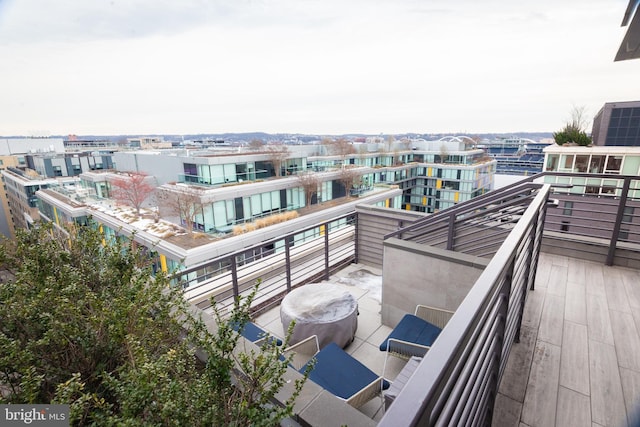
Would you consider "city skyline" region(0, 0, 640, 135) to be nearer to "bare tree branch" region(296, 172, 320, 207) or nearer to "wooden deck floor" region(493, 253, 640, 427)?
"wooden deck floor" region(493, 253, 640, 427)

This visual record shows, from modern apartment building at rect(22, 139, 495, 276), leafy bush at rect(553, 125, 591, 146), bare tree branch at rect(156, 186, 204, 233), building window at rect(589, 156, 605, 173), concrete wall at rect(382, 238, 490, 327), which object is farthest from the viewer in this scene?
bare tree branch at rect(156, 186, 204, 233)

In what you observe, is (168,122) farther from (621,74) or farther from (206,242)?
(621,74)

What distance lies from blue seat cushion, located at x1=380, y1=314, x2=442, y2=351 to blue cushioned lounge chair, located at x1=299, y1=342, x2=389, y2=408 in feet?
1.64

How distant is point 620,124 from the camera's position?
20594 mm

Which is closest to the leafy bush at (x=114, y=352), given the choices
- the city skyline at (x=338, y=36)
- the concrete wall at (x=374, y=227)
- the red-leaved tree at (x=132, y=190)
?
the city skyline at (x=338, y=36)

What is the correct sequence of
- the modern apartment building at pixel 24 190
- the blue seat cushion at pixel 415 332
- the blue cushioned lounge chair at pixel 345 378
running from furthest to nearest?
the modern apartment building at pixel 24 190
the blue seat cushion at pixel 415 332
the blue cushioned lounge chair at pixel 345 378

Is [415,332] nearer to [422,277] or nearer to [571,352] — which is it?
[422,277]

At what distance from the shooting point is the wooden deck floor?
1.93 metres

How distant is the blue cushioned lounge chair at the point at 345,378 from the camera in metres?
2.61

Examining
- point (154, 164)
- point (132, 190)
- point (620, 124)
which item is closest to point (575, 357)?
point (620, 124)

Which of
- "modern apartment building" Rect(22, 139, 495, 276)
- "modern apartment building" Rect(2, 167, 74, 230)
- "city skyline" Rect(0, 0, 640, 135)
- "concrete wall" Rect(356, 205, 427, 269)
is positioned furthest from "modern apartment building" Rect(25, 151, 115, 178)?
"concrete wall" Rect(356, 205, 427, 269)

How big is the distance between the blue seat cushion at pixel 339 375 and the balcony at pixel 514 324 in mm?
386

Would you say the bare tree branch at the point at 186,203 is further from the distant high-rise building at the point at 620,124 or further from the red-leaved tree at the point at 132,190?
the distant high-rise building at the point at 620,124

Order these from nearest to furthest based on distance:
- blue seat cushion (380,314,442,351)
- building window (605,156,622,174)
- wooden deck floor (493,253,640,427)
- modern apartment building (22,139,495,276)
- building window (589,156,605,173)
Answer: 1. wooden deck floor (493,253,640,427)
2. blue seat cushion (380,314,442,351)
3. building window (605,156,622,174)
4. building window (589,156,605,173)
5. modern apartment building (22,139,495,276)
